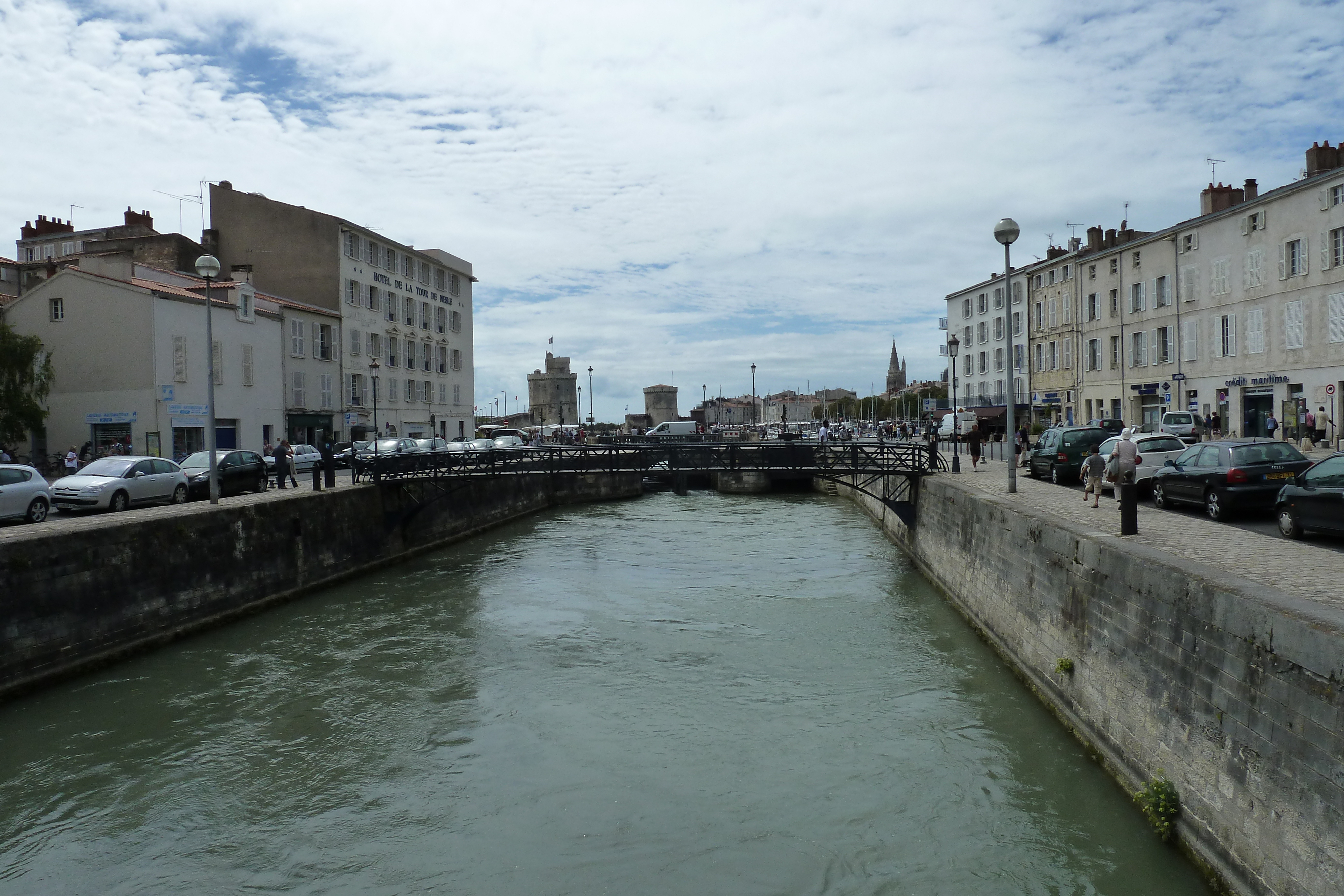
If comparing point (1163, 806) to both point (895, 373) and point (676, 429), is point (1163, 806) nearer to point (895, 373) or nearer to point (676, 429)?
point (676, 429)

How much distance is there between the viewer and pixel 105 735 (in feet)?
36.9

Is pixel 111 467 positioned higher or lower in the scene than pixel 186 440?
lower

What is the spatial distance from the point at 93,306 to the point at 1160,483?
32.6 metres

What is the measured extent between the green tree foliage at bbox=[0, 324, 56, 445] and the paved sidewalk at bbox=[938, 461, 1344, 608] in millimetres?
28796

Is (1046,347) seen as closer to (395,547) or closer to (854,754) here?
(395,547)

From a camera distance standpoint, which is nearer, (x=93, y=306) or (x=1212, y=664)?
(x=1212, y=664)

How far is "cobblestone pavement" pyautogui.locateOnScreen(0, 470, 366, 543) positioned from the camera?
1390cm

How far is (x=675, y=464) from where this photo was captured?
1091 inches

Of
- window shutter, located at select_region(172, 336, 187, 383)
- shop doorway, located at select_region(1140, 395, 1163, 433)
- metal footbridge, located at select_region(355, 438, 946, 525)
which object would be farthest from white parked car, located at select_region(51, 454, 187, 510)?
shop doorway, located at select_region(1140, 395, 1163, 433)

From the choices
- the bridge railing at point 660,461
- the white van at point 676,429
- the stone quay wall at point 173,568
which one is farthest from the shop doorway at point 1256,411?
the white van at point 676,429

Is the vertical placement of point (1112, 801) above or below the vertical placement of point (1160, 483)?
below

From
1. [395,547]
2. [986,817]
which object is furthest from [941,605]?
[395,547]

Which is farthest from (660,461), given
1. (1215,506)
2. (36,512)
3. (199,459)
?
(1215,506)

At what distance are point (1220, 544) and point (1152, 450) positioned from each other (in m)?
9.04
